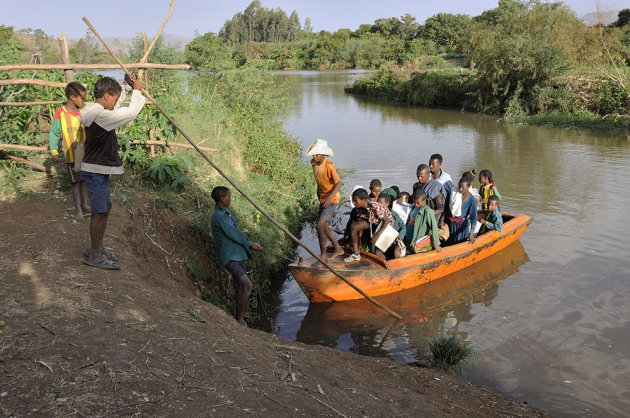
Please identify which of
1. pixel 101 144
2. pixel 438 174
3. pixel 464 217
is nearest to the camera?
pixel 101 144

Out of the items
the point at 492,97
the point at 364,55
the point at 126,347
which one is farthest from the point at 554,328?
the point at 364,55

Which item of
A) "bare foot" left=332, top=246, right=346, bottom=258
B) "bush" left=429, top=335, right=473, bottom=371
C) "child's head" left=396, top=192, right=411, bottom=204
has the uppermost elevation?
"child's head" left=396, top=192, right=411, bottom=204

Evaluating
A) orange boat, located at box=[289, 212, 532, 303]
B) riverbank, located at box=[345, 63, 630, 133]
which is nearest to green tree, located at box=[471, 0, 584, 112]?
riverbank, located at box=[345, 63, 630, 133]

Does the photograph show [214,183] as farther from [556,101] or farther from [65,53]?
[556,101]

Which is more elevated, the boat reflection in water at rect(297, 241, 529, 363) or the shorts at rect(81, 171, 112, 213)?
the shorts at rect(81, 171, 112, 213)

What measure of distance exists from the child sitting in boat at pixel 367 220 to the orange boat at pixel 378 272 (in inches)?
6.6

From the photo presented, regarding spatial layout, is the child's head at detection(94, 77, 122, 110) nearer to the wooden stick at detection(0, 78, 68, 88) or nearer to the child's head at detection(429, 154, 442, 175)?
the wooden stick at detection(0, 78, 68, 88)

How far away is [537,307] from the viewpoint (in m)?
6.79

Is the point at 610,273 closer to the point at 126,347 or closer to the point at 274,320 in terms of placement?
the point at 274,320

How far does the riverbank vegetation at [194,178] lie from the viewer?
6434mm

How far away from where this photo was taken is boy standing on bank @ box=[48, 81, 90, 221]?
5.39 m

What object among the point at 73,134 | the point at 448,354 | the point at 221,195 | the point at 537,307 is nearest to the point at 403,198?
the point at 537,307

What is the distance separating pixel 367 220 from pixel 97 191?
142 inches

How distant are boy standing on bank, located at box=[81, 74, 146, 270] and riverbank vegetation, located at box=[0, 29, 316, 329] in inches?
61.8
